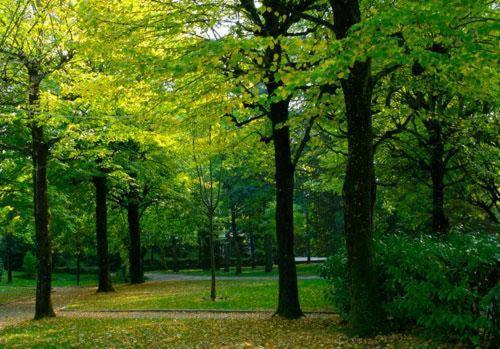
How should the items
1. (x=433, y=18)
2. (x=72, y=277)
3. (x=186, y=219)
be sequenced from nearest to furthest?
(x=433, y=18) → (x=186, y=219) → (x=72, y=277)

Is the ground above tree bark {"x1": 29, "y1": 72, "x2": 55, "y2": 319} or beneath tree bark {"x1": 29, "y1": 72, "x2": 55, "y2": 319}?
beneath

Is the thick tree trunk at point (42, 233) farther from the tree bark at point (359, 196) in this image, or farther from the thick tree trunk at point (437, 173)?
the thick tree trunk at point (437, 173)

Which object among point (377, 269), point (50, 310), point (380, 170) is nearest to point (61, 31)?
point (50, 310)

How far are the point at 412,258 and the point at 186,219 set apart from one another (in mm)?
23384

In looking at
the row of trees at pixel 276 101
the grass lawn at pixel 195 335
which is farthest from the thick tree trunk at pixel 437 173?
the grass lawn at pixel 195 335

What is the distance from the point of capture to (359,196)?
803 centimetres

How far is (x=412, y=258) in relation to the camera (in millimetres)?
7387

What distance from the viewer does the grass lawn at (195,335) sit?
7844mm

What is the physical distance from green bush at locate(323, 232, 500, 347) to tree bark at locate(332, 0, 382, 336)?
37cm

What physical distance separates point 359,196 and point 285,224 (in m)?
3.54

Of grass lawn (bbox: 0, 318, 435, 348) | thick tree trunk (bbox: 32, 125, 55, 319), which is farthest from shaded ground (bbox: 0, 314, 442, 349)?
thick tree trunk (bbox: 32, 125, 55, 319)

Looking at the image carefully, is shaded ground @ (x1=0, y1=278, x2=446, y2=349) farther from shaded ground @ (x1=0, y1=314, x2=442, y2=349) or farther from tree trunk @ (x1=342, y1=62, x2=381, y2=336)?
tree trunk @ (x1=342, y1=62, x2=381, y2=336)

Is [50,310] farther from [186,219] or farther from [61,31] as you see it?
[186,219]

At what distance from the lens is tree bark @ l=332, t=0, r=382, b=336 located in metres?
7.91
